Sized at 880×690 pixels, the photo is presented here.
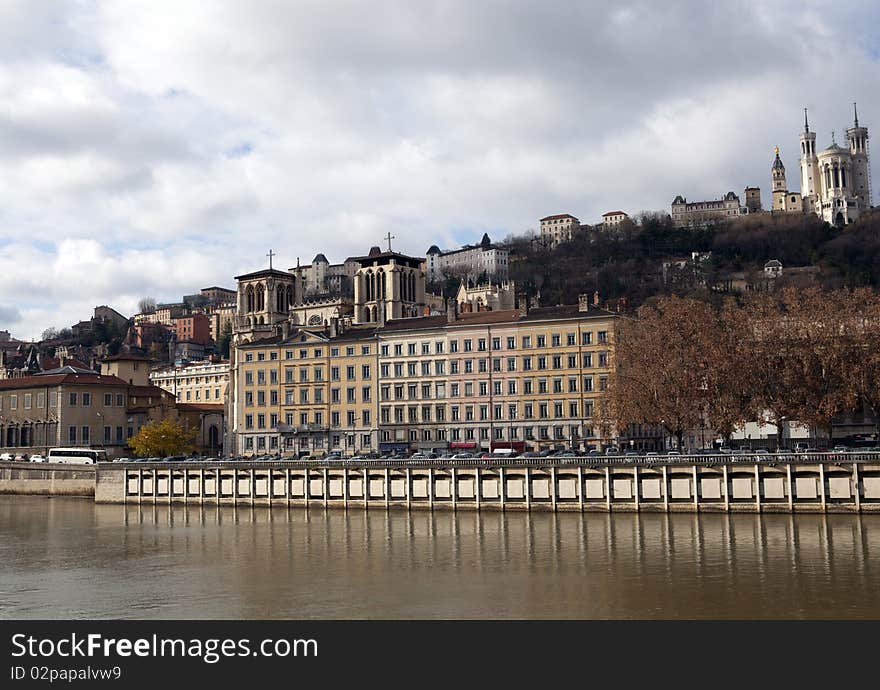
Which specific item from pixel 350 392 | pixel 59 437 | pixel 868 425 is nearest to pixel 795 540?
pixel 868 425

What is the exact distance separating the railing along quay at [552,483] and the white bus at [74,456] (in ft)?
42.2

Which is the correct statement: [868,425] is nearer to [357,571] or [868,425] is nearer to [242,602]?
[357,571]

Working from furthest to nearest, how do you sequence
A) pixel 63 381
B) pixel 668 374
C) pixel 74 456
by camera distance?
pixel 63 381 → pixel 74 456 → pixel 668 374

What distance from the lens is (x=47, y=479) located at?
87.8m

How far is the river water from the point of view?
1277 inches

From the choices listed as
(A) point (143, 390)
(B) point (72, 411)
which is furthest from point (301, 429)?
(B) point (72, 411)

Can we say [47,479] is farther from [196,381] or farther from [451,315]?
[196,381]

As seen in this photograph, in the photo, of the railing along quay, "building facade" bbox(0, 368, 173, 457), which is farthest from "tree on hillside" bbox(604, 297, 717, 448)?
"building facade" bbox(0, 368, 173, 457)

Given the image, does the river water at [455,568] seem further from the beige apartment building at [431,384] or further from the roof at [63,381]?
the roof at [63,381]

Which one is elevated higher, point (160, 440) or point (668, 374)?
point (668, 374)

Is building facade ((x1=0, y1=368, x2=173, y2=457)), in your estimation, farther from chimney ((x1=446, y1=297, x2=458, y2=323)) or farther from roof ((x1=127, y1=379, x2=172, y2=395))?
chimney ((x1=446, y1=297, x2=458, y2=323))

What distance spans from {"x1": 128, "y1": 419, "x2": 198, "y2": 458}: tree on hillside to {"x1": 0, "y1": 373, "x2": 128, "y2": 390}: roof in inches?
332

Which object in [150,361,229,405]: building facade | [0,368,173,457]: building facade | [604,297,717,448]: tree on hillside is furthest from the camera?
[150,361,229,405]: building facade

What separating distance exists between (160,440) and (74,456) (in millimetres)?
8276
